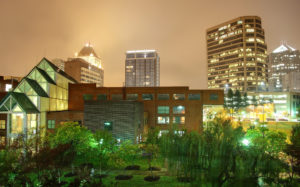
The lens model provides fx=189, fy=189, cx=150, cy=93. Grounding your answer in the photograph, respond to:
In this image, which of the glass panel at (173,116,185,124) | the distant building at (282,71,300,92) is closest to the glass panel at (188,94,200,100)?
the glass panel at (173,116,185,124)

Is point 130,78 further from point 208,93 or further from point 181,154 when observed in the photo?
point 181,154

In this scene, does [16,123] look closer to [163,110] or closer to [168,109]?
[163,110]

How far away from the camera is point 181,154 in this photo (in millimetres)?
11422

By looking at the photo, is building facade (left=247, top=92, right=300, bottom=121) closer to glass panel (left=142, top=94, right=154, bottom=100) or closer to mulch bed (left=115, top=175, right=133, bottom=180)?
glass panel (left=142, top=94, right=154, bottom=100)

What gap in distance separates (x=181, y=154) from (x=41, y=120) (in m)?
27.4

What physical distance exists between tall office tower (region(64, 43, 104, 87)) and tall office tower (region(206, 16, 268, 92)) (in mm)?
98951

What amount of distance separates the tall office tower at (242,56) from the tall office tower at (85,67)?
98951 mm

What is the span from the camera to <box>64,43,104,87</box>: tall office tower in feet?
430

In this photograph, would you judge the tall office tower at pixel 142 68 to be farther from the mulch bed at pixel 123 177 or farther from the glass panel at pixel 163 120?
the mulch bed at pixel 123 177

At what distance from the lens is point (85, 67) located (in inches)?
5561

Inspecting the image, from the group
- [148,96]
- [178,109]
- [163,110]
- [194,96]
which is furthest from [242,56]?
[148,96]

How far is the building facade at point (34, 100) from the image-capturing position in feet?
89.2

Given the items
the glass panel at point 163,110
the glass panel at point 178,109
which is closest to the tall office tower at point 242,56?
the glass panel at point 178,109

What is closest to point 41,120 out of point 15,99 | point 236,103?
point 15,99
